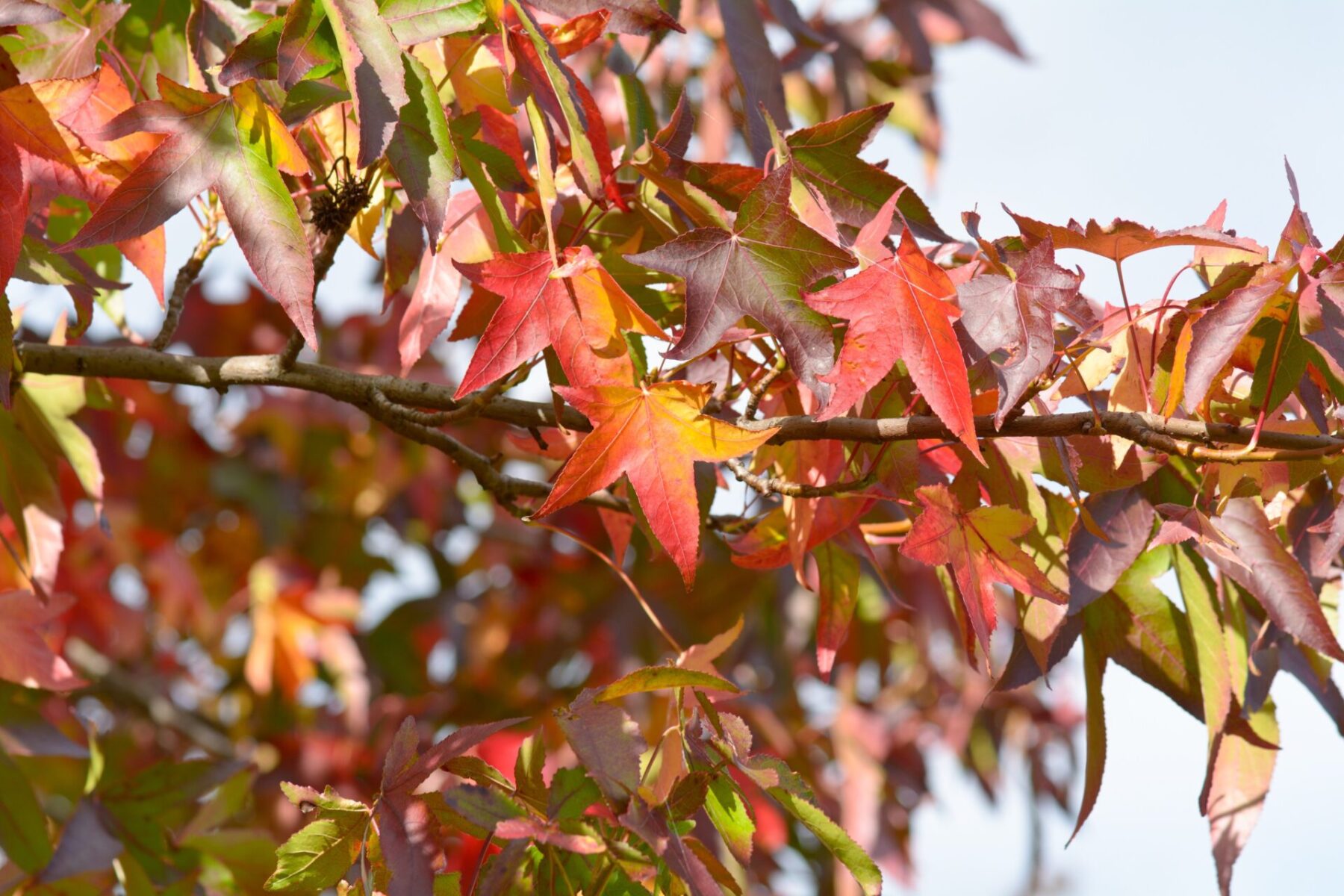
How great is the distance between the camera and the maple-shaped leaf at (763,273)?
0.70m

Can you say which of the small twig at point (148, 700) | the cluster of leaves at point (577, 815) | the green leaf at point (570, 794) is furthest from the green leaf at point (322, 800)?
the small twig at point (148, 700)

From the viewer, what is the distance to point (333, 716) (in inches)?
101

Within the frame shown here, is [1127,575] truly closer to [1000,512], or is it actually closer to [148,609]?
[1000,512]

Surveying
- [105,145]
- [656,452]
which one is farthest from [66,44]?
[656,452]

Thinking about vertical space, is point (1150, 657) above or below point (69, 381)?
below

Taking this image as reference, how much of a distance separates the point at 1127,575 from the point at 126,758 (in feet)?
6.43

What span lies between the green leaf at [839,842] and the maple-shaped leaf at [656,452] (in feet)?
0.46

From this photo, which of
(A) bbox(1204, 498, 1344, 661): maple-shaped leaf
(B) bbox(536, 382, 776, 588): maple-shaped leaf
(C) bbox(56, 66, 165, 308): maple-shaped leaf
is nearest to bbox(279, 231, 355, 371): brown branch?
(C) bbox(56, 66, 165, 308): maple-shaped leaf

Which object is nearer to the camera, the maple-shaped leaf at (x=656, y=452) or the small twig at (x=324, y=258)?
the maple-shaped leaf at (x=656, y=452)

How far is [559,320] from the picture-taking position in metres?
0.73

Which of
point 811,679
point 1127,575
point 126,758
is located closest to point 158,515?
point 126,758

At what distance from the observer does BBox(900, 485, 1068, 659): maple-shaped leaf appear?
2.39 ft

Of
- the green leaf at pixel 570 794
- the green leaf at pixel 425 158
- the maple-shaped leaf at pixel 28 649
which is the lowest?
the maple-shaped leaf at pixel 28 649

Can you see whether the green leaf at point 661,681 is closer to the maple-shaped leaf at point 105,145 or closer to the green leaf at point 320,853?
the green leaf at point 320,853
